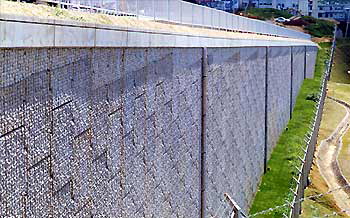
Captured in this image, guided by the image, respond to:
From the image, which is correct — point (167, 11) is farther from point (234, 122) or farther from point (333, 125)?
point (333, 125)

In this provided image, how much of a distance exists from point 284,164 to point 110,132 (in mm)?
14618

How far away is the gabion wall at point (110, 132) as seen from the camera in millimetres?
4336

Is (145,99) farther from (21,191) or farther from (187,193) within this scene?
(21,191)

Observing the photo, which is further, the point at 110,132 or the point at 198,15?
the point at 198,15

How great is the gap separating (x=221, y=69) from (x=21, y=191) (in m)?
8.43

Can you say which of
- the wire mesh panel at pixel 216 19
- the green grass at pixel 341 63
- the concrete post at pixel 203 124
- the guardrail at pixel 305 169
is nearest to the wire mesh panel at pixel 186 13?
the concrete post at pixel 203 124

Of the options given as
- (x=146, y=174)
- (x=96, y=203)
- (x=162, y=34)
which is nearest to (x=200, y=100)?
(x=162, y=34)

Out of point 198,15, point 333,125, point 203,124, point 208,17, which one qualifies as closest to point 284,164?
point 208,17

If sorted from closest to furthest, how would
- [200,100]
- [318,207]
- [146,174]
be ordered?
[146,174] → [200,100] → [318,207]

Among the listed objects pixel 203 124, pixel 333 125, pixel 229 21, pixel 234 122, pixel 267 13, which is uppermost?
pixel 267 13

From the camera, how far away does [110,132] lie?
6.06 m

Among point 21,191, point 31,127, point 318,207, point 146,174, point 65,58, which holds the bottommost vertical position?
point 318,207

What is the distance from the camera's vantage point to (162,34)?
8031 mm

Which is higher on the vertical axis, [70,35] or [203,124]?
[70,35]
